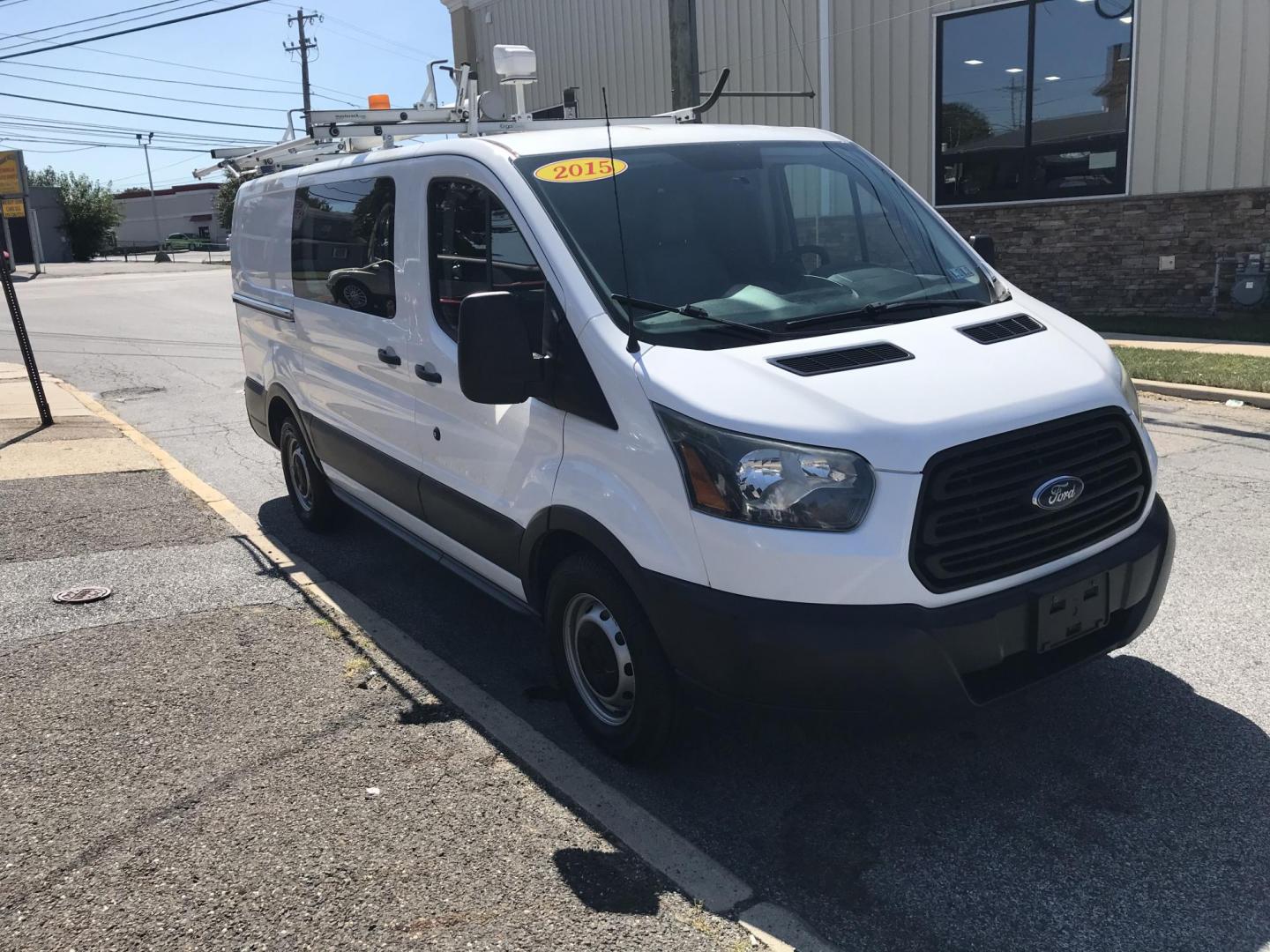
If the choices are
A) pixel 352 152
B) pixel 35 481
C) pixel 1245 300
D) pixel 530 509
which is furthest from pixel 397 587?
pixel 1245 300

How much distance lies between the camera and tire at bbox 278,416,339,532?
616 cm

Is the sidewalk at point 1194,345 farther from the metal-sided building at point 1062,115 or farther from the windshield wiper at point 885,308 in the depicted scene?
the windshield wiper at point 885,308

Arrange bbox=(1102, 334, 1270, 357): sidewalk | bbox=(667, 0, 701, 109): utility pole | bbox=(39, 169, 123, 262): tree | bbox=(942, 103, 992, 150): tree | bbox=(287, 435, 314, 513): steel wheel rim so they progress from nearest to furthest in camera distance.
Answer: bbox=(287, 435, 314, 513): steel wheel rim, bbox=(1102, 334, 1270, 357): sidewalk, bbox=(667, 0, 701, 109): utility pole, bbox=(942, 103, 992, 150): tree, bbox=(39, 169, 123, 262): tree

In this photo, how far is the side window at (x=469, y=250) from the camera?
3.72 metres

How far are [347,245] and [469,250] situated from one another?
126 centimetres

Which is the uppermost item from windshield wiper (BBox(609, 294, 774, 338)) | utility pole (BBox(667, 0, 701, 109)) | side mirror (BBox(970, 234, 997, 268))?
utility pole (BBox(667, 0, 701, 109))

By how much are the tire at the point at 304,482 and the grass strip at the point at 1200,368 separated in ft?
21.7

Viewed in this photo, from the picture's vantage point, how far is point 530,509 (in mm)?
3682

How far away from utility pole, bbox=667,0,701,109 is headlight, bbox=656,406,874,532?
10.0m

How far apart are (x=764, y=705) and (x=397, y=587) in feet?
9.59

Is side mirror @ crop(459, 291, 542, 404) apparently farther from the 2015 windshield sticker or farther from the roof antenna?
the 2015 windshield sticker

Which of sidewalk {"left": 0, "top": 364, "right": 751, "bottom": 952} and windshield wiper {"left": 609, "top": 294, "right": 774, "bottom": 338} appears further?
windshield wiper {"left": 609, "top": 294, "right": 774, "bottom": 338}

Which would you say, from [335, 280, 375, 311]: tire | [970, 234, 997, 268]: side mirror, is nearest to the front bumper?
[970, 234, 997, 268]: side mirror

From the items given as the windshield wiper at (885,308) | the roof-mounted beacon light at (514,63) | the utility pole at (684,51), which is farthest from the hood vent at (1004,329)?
the utility pole at (684,51)
